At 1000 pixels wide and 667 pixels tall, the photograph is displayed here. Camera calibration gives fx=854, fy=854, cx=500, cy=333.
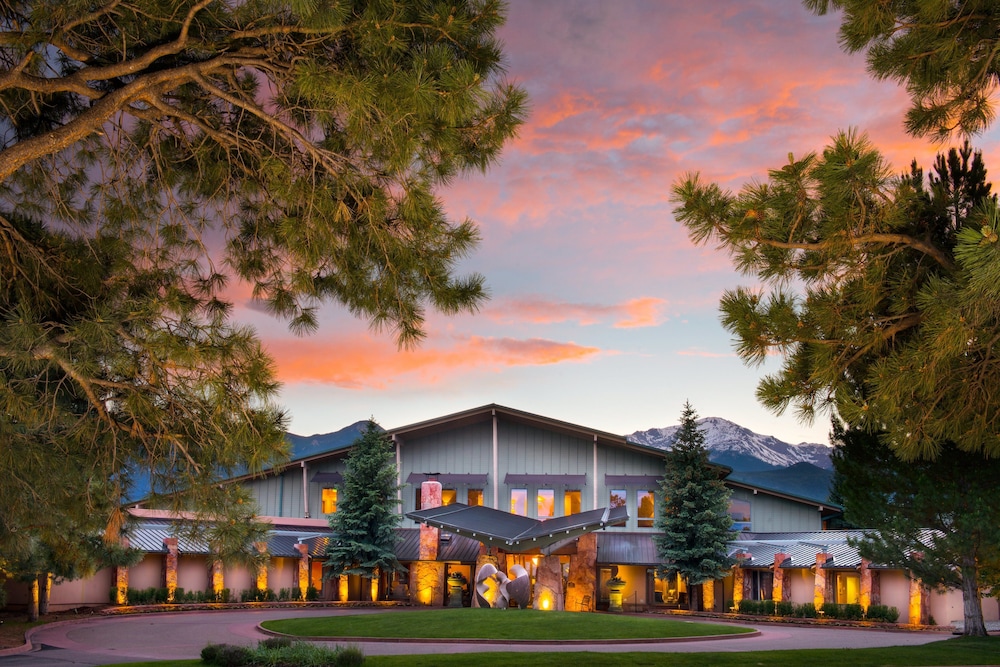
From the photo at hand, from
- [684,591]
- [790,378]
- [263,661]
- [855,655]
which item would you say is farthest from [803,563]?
[790,378]

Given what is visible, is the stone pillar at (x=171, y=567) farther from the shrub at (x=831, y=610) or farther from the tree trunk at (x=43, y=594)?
the shrub at (x=831, y=610)

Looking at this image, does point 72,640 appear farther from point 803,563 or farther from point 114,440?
point 803,563

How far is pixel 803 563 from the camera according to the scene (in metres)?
33.2

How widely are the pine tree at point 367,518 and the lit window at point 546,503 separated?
7.03 m

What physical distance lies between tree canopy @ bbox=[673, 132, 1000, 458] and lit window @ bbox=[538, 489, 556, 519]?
32.4m

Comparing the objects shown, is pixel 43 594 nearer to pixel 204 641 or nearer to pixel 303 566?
pixel 204 641

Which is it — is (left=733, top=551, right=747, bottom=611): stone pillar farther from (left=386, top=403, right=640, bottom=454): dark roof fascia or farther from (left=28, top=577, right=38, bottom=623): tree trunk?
(left=28, top=577, right=38, bottom=623): tree trunk

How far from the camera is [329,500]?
42.8 m

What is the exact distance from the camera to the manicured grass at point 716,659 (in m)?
15.2

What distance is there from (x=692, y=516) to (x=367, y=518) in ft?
45.0

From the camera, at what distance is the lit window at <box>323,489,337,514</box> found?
42.5m

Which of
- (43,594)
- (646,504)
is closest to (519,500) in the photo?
(646,504)

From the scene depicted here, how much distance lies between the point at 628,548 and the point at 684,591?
3023 millimetres

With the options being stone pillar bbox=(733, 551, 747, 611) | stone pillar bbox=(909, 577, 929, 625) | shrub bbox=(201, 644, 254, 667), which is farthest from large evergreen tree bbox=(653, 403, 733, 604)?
shrub bbox=(201, 644, 254, 667)
